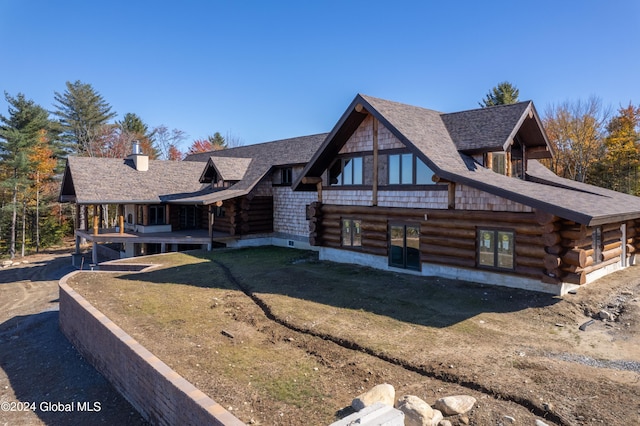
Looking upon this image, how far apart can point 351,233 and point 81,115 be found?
45.7 metres

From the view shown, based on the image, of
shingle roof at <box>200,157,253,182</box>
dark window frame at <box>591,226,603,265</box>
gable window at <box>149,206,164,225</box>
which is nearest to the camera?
dark window frame at <box>591,226,603,265</box>

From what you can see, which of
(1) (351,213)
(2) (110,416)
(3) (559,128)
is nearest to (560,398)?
(2) (110,416)

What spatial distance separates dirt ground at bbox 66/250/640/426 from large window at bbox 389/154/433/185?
3.64 meters

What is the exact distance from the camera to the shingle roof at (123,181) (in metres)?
24.0

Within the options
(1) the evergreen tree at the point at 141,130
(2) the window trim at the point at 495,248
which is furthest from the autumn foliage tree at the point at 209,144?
(2) the window trim at the point at 495,248

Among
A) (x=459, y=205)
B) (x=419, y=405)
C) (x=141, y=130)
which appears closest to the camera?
(x=419, y=405)

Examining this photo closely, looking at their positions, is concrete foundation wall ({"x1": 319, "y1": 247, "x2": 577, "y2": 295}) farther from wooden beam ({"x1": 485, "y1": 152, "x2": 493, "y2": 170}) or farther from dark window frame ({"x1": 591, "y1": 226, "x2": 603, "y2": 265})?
wooden beam ({"x1": 485, "y1": 152, "x2": 493, "y2": 170})

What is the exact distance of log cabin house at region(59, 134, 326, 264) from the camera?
76.2 ft

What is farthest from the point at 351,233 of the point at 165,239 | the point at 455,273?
the point at 165,239

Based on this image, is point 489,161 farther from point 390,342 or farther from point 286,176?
point 286,176

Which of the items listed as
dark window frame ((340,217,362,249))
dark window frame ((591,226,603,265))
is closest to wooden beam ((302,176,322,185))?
dark window frame ((340,217,362,249))

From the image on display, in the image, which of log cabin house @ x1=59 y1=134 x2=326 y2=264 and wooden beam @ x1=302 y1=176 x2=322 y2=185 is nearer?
wooden beam @ x1=302 y1=176 x2=322 y2=185

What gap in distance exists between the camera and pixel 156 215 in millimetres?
26312

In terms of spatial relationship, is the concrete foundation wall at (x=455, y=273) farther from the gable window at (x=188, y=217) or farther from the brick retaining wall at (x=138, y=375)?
the gable window at (x=188, y=217)
